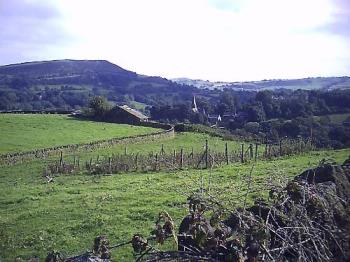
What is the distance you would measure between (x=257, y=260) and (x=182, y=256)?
69cm

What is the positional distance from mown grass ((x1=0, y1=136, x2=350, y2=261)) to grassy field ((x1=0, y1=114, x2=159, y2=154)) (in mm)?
13940

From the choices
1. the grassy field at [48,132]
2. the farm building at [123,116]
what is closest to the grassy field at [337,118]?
the farm building at [123,116]

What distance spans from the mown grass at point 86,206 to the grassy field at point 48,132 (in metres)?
13.9

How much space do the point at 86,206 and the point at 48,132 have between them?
33.9 meters

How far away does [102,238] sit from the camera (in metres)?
4.79

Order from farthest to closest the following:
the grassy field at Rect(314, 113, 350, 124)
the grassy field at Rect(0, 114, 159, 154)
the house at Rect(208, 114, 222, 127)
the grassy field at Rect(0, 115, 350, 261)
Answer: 1. the house at Rect(208, 114, 222, 127)
2. the grassy field at Rect(314, 113, 350, 124)
3. the grassy field at Rect(0, 114, 159, 154)
4. the grassy field at Rect(0, 115, 350, 261)

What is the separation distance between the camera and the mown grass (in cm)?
1241

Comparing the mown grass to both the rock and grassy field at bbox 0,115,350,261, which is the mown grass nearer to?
grassy field at bbox 0,115,350,261

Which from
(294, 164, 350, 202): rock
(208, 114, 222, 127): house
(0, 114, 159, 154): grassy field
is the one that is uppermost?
(294, 164, 350, 202): rock

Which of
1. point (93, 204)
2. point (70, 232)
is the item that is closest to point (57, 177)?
point (93, 204)

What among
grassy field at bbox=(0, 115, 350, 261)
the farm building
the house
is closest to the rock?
grassy field at bbox=(0, 115, 350, 261)

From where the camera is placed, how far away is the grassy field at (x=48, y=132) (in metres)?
40.4

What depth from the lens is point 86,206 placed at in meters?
16.5

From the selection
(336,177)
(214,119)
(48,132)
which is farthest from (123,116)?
(336,177)
